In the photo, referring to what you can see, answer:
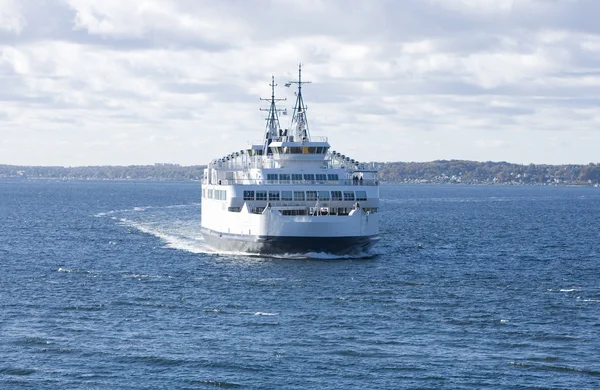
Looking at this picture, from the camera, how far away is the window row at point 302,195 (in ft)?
252

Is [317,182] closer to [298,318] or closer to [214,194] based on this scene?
[214,194]

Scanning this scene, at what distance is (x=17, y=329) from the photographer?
155 ft

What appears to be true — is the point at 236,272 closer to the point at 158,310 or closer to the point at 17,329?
the point at 158,310

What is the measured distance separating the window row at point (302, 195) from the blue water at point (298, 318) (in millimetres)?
4998

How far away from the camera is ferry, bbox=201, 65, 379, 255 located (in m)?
72.2

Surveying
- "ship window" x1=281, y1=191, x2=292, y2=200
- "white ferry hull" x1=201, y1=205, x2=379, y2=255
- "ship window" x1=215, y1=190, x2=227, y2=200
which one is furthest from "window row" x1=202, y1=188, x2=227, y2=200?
"ship window" x1=281, y1=191, x2=292, y2=200

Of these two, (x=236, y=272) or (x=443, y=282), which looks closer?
(x=443, y=282)

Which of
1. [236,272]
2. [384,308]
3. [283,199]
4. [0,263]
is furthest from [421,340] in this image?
[0,263]

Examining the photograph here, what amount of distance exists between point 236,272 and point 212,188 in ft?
68.4

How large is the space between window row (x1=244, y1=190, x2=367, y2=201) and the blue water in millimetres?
4998

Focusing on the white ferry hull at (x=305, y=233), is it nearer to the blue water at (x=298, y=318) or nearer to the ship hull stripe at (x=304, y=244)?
the ship hull stripe at (x=304, y=244)

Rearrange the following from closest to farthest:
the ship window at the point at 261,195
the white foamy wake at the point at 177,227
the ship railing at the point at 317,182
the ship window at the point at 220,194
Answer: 1. the white foamy wake at the point at 177,227
2. the ship window at the point at 261,195
3. the ship railing at the point at 317,182
4. the ship window at the point at 220,194

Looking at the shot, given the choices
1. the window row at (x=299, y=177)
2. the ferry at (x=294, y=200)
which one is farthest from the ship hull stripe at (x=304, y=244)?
the window row at (x=299, y=177)

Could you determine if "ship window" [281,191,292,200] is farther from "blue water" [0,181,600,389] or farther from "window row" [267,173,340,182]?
"blue water" [0,181,600,389]
